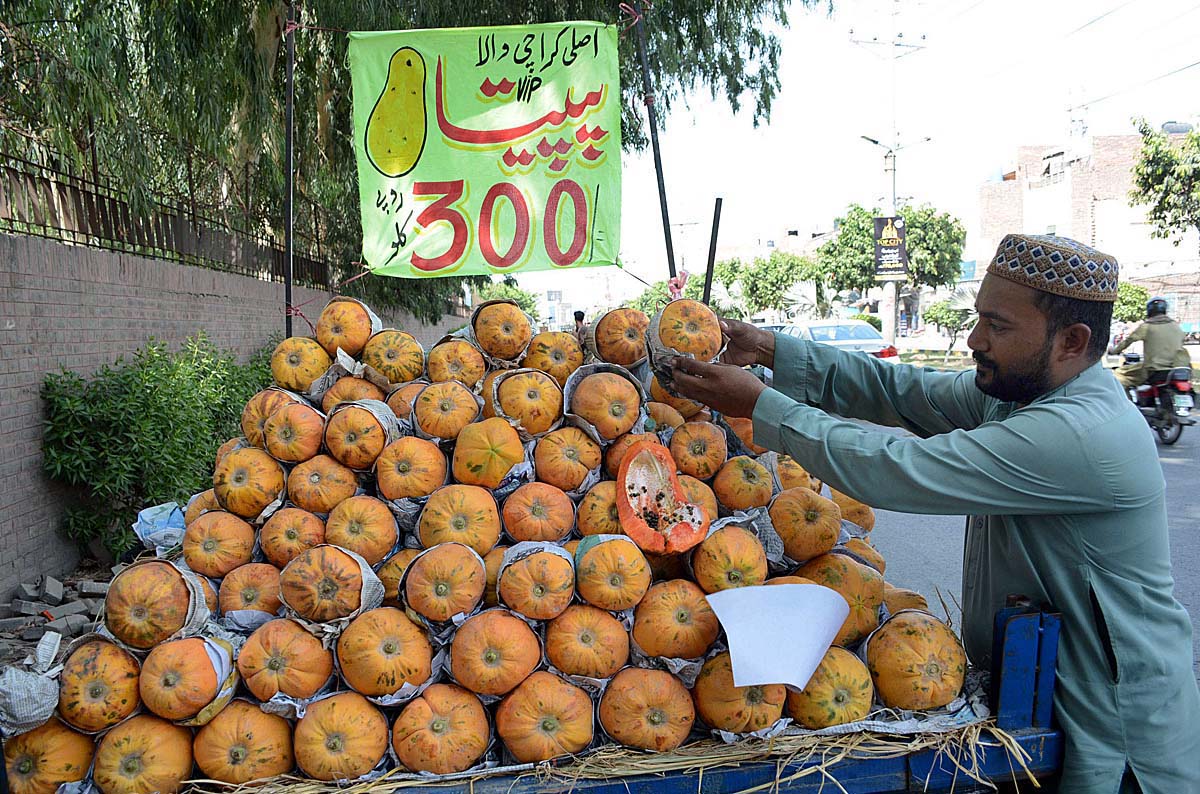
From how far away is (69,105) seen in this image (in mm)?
6371

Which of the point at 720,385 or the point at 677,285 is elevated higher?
the point at 677,285

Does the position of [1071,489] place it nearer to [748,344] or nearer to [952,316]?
[748,344]

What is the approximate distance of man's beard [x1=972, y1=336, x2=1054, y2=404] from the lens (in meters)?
2.13

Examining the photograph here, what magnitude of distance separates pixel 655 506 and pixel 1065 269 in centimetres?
128

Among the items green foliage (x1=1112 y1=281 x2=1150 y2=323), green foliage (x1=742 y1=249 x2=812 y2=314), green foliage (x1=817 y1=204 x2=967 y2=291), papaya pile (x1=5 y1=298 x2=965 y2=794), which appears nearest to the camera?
papaya pile (x1=5 y1=298 x2=965 y2=794)

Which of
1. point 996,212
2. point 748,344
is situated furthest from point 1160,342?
point 996,212

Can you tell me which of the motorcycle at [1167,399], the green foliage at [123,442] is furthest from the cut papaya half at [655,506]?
the motorcycle at [1167,399]

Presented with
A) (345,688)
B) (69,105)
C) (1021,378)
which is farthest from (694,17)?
(345,688)

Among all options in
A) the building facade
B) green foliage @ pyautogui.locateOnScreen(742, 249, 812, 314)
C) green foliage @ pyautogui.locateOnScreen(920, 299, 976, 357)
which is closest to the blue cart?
green foliage @ pyautogui.locateOnScreen(920, 299, 976, 357)

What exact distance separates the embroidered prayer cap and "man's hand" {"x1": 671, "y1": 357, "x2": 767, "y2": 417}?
72cm

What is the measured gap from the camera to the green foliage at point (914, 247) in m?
31.9

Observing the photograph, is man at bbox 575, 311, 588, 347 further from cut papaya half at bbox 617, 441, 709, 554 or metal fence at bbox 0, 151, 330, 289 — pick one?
metal fence at bbox 0, 151, 330, 289

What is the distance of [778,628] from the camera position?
7.07ft

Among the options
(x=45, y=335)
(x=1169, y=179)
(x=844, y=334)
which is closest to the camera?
(x=45, y=335)
